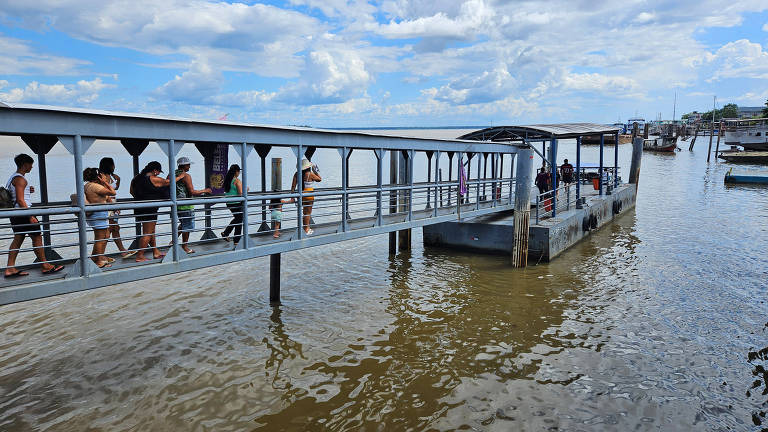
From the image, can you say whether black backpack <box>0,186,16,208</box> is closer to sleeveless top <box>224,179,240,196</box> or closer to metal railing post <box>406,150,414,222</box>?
sleeveless top <box>224,179,240,196</box>

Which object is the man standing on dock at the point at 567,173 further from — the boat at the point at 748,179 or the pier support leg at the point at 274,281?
the boat at the point at 748,179

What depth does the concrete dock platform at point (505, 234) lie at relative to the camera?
15.3 m

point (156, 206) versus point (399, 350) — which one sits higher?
point (156, 206)

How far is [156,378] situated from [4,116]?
14.4ft

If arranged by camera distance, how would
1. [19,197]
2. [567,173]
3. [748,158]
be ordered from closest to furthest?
[19,197] < [567,173] < [748,158]

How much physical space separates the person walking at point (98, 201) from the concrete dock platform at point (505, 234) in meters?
11.0

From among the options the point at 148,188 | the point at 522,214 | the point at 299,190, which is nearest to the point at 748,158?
the point at 522,214

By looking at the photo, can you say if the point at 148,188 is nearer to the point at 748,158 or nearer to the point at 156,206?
the point at 156,206

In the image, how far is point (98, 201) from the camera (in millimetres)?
7043

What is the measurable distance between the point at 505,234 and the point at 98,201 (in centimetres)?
1182

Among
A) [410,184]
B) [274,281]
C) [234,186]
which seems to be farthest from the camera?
[410,184]

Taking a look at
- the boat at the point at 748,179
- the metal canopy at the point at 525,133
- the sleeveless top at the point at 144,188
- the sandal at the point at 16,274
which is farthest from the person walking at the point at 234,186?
the boat at the point at 748,179

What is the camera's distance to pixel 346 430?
22.0 feet

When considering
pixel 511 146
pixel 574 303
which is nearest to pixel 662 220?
pixel 511 146
